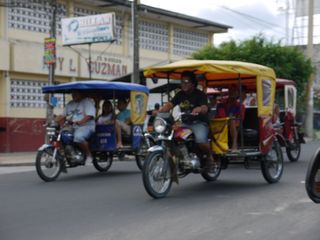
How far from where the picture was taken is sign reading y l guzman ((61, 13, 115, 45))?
72.3ft

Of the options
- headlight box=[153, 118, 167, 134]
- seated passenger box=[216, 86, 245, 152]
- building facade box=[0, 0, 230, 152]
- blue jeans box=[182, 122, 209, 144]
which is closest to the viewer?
headlight box=[153, 118, 167, 134]

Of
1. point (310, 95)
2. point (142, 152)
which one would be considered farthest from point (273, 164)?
point (310, 95)

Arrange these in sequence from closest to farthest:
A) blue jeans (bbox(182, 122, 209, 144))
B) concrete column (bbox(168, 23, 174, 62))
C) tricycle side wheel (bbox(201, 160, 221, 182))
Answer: blue jeans (bbox(182, 122, 209, 144))
tricycle side wheel (bbox(201, 160, 221, 182))
concrete column (bbox(168, 23, 174, 62))

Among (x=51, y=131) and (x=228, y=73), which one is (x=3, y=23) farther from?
(x=228, y=73)

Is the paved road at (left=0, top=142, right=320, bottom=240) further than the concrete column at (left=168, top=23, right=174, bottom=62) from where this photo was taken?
No

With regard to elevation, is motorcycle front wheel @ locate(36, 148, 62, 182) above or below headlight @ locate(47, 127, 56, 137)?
below

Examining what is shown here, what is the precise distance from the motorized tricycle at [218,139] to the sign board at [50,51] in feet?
30.0

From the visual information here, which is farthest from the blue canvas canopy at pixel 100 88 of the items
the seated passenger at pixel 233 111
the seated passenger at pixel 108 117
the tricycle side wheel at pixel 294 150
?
the tricycle side wheel at pixel 294 150

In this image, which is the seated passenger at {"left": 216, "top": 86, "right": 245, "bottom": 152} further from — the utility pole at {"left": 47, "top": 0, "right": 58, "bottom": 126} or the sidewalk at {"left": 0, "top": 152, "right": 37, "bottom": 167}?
the sidewalk at {"left": 0, "top": 152, "right": 37, "bottom": 167}

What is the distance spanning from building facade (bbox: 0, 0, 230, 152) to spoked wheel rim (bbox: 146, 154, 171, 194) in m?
13.9

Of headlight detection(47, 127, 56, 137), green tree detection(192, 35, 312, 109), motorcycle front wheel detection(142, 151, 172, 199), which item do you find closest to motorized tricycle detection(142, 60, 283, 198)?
motorcycle front wheel detection(142, 151, 172, 199)

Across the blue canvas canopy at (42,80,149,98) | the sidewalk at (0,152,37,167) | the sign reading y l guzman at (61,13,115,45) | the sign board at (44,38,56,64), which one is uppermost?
the sign reading y l guzman at (61,13,115,45)

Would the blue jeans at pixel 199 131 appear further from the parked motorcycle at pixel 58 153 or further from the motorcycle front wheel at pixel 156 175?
the parked motorcycle at pixel 58 153

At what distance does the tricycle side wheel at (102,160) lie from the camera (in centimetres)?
1294
